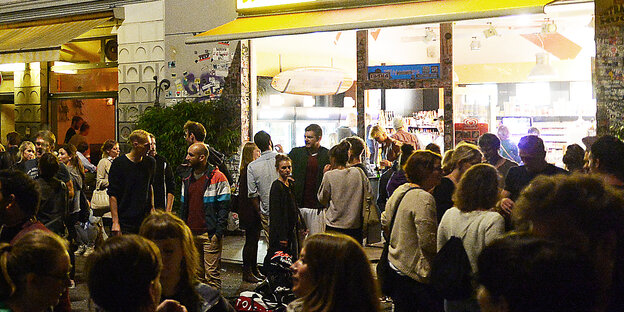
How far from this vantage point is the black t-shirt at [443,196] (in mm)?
6047

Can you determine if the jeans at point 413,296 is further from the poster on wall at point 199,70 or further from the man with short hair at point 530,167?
the poster on wall at point 199,70

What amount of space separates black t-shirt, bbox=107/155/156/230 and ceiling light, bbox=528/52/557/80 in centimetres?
787

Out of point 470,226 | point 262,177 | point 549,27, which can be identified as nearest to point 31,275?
point 470,226

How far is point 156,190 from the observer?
826 centimetres

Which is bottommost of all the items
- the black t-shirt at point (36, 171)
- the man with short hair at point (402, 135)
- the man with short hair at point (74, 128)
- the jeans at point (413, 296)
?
the jeans at point (413, 296)

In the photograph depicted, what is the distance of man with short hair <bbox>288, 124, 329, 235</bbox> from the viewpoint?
8.81m

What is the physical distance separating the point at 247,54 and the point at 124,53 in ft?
9.41

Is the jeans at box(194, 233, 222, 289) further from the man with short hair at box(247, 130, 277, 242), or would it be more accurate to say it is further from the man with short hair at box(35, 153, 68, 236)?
the man with short hair at box(35, 153, 68, 236)

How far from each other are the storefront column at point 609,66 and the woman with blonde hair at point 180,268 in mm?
6615

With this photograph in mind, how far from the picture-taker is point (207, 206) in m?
7.56

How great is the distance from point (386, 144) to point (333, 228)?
400 cm

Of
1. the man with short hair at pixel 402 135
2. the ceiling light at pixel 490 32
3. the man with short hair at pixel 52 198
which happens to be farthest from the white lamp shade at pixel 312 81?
the man with short hair at pixel 52 198

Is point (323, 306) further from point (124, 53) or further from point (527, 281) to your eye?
point (124, 53)

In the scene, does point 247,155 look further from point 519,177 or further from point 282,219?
point 519,177
